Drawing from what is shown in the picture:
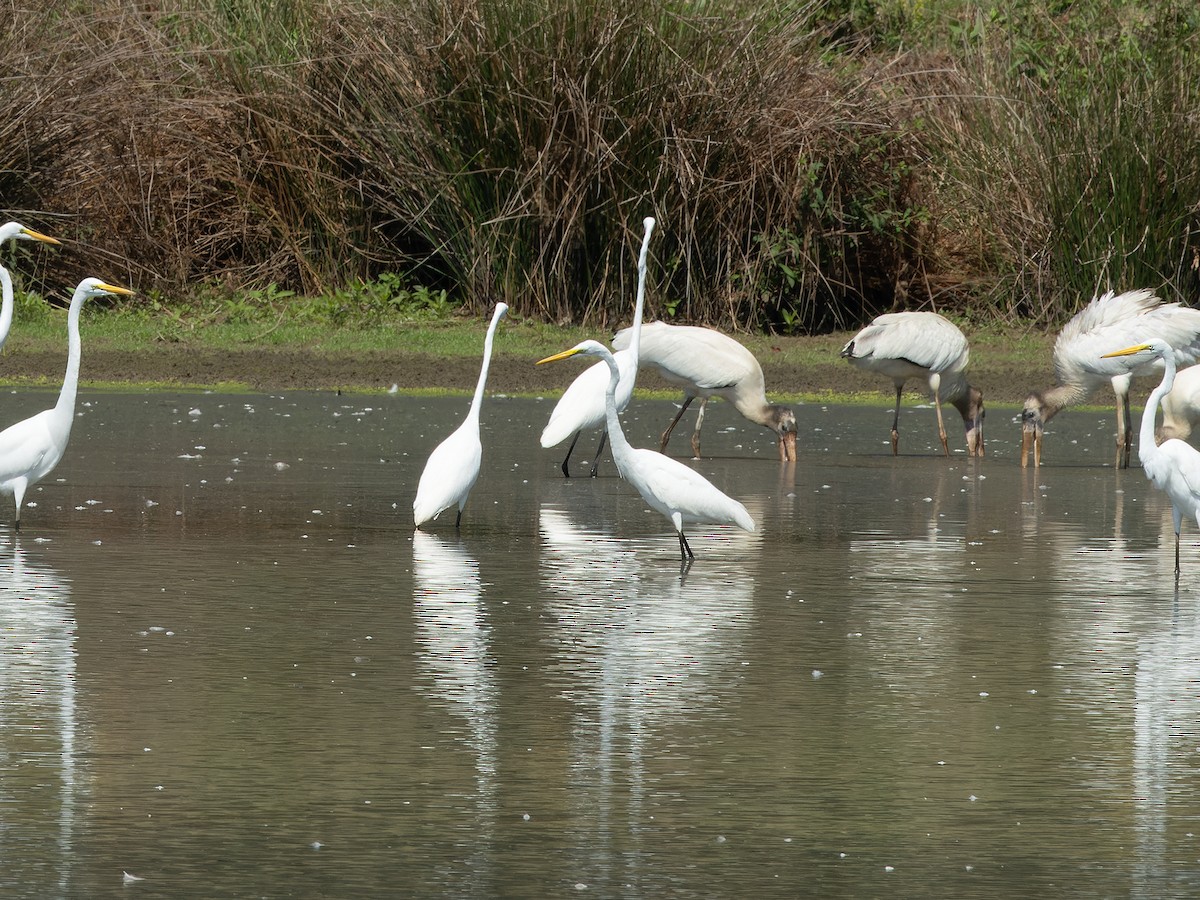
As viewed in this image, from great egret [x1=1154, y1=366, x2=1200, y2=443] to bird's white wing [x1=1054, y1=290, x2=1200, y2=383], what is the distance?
1097mm

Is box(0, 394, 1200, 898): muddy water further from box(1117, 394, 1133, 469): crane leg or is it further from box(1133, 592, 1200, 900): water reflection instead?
box(1117, 394, 1133, 469): crane leg

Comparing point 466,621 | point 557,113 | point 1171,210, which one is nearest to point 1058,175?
point 1171,210

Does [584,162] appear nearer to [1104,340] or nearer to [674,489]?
[1104,340]

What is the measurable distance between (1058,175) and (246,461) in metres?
9.96

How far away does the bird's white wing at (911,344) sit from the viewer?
15.7 meters

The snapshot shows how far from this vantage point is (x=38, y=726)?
19.0 ft

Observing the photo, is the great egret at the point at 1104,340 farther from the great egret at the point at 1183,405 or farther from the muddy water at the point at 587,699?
the muddy water at the point at 587,699

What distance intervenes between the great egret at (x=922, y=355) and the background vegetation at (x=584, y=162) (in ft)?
14.3

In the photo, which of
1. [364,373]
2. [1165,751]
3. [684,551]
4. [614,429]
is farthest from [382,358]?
[1165,751]

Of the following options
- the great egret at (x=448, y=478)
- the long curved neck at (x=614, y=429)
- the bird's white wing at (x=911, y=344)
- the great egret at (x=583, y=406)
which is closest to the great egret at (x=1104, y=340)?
the bird's white wing at (x=911, y=344)

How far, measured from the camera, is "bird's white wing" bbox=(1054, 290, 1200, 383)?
15.3 meters

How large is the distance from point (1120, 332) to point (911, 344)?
60.4 inches

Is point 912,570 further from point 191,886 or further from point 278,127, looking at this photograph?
point 278,127

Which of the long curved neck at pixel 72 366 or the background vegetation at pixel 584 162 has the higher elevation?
the background vegetation at pixel 584 162
